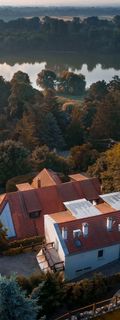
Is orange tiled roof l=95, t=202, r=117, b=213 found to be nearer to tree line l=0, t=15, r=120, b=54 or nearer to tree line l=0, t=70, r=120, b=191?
tree line l=0, t=70, r=120, b=191

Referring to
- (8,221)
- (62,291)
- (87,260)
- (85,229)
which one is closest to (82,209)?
(85,229)

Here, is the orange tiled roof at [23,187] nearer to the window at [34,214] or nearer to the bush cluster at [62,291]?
the window at [34,214]

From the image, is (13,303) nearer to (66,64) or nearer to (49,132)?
(49,132)

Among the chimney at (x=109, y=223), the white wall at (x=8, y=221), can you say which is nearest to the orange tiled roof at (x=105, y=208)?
the chimney at (x=109, y=223)

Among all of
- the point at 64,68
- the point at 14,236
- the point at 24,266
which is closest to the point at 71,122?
the point at 14,236

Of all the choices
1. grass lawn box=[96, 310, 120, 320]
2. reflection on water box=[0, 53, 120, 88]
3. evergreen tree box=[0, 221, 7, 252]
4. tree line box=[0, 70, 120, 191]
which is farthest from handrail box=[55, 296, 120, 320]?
reflection on water box=[0, 53, 120, 88]

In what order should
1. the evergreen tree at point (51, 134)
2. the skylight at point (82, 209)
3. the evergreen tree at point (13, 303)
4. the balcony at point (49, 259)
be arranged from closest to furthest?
the evergreen tree at point (13, 303), the balcony at point (49, 259), the skylight at point (82, 209), the evergreen tree at point (51, 134)
